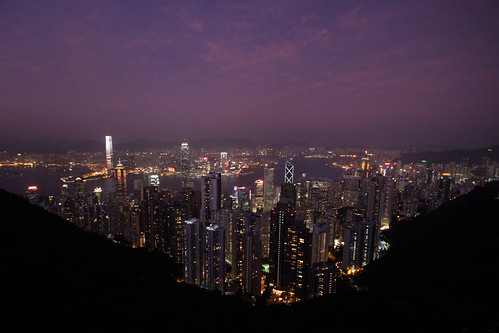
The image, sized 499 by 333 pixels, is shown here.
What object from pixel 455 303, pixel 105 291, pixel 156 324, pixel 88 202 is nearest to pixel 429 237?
pixel 455 303

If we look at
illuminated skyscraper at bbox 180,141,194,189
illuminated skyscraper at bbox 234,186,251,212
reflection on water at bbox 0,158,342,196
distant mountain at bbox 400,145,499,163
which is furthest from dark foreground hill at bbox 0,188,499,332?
illuminated skyscraper at bbox 180,141,194,189

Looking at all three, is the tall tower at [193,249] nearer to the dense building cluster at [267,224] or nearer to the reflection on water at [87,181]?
the dense building cluster at [267,224]

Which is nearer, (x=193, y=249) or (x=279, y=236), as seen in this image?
(x=193, y=249)

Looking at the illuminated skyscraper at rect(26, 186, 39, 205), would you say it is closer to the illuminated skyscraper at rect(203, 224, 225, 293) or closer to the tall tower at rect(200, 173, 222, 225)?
the tall tower at rect(200, 173, 222, 225)

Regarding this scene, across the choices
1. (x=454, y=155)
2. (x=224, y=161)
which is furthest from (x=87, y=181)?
(x=454, y=155)

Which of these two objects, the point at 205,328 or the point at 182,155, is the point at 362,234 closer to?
the point at 205,328

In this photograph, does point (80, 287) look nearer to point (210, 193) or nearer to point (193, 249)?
point (193, 249)
